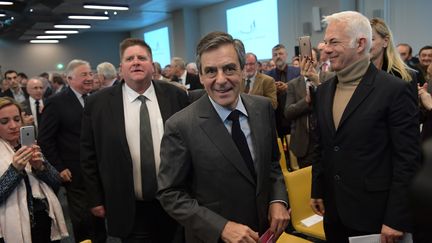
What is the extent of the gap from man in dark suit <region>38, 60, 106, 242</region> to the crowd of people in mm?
604

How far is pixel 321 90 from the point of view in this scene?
6.45ft

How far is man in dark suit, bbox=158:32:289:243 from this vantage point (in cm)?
139

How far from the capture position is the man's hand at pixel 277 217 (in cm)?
149

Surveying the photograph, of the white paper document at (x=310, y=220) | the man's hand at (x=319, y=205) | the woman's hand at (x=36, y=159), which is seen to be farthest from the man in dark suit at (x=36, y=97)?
the man's hand at (x=319, y=205)

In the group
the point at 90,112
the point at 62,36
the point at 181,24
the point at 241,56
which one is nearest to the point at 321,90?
the point at 241,56

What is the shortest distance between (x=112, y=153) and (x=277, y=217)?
3.33ft

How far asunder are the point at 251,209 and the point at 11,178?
142 cm

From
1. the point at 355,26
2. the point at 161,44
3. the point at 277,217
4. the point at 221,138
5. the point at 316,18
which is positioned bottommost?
the point at 277,217

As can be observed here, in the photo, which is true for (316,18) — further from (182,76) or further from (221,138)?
(221,138)

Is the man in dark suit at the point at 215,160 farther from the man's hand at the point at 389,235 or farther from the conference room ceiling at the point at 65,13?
the conference room ceiling at the point at 65,13

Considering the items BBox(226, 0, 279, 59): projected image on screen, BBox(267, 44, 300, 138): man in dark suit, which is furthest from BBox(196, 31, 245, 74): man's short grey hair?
BBox(226, 0, 279, 59): projected image on screen

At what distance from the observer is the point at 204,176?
1414 millimetres

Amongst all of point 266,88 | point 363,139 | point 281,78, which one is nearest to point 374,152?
point 363,139

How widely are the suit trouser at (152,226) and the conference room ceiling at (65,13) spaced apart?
8.36 meters
